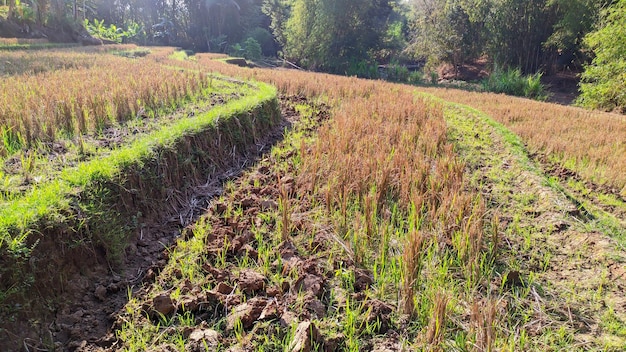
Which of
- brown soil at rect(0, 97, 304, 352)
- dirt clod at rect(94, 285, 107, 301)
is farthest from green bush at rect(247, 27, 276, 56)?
dirt clod at rect(94, 285, 107, 301)

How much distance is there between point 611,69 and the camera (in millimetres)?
11938

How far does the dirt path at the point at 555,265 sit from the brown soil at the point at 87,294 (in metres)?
2.49

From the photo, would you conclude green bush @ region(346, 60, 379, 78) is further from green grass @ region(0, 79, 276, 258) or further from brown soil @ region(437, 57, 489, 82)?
green grass @ region(0, 79, 276, 258)

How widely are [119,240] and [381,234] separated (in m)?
2.15

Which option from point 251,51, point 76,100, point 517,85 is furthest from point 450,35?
point 76,100

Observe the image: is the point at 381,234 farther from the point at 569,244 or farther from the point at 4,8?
the point at 4,8

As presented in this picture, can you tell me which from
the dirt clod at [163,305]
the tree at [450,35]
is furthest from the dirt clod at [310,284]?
the tree at [450,35]

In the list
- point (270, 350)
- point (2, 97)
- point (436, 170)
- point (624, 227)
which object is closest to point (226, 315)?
point (270, 350)

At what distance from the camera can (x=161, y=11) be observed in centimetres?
4406

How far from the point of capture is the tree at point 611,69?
11.6 metres

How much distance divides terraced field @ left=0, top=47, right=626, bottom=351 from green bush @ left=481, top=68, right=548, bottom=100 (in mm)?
12334

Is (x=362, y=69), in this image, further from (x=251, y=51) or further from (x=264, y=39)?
(x=264, y=39)

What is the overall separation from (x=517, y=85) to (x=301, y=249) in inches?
672

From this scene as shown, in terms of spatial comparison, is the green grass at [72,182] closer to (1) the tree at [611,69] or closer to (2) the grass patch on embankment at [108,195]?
(2) the grass patch on embankment at [108,195]
